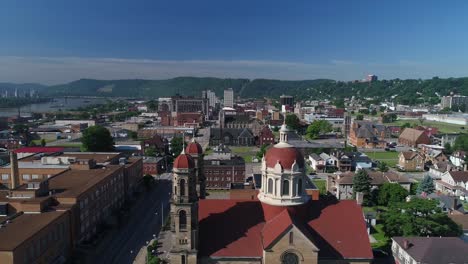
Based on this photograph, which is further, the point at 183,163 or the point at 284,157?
the point at 284,157

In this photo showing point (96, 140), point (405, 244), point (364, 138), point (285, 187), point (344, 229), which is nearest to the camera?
point (344, 229)

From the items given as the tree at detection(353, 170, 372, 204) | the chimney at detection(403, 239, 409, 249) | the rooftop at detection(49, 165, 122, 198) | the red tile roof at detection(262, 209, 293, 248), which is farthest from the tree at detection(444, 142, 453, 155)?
the red tile roof at detection(262, 209, 293, 248)

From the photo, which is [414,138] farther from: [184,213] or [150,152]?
[184,213]

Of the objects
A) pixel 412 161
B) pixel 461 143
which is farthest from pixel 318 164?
pixel 461 143

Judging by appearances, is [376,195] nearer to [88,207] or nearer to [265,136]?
[88,207]

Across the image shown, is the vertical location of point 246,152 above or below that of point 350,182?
below
